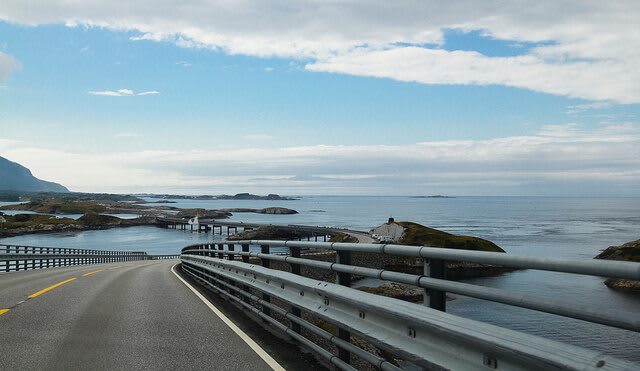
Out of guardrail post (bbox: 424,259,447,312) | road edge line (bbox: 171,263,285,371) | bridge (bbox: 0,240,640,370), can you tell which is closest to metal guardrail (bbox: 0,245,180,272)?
bridge (bbox: 0,240,640,370)

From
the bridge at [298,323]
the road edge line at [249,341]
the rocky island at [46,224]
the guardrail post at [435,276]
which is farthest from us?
the rocky island at [46,224]

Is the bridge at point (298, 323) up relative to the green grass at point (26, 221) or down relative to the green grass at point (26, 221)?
up

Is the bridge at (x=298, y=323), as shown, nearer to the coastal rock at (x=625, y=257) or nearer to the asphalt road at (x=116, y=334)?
the asphalt road at (x=116, y=334)

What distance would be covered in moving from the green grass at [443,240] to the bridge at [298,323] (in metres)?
→ 60.9

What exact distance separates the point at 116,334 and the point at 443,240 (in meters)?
69.5

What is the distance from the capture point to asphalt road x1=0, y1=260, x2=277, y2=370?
7035mm

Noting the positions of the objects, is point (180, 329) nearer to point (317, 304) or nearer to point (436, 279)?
point (317, 304)

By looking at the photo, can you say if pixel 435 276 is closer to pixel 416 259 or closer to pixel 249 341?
pixel 249 341

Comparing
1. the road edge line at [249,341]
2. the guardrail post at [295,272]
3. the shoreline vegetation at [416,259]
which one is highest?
the guardrail post at [295,272]

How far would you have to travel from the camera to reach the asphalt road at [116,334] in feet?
23.1

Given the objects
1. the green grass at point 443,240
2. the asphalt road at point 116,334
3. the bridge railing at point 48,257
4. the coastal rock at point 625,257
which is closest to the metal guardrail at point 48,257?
the bridge railing at point 48,257

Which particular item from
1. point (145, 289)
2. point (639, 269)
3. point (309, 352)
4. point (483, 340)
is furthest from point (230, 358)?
point (145, 289)

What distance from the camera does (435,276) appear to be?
A: 4.59m

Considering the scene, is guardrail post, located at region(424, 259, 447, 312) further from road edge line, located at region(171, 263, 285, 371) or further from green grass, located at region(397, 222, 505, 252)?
green grass, located at region(397, 222, 505, 252)
